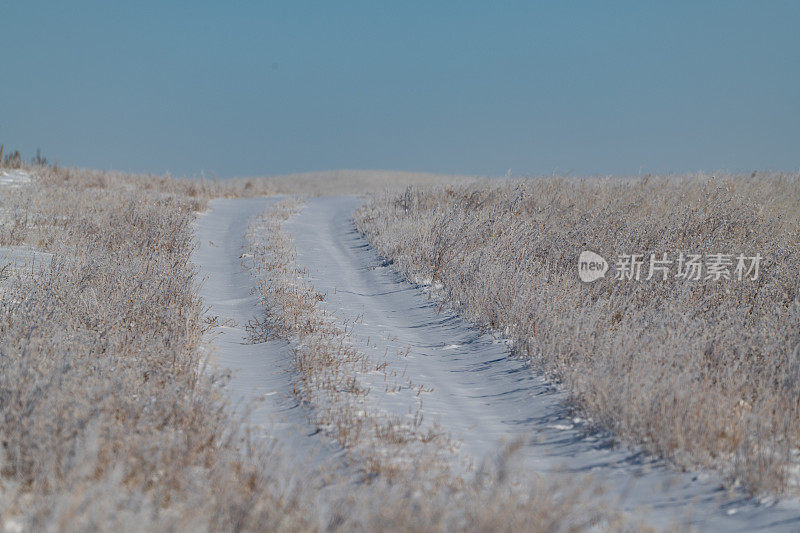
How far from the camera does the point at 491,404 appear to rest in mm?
5273

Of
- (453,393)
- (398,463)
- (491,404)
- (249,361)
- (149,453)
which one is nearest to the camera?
(149,453)

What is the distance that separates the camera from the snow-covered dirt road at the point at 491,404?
11.3 ft

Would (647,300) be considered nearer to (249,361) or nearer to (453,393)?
(453,393)

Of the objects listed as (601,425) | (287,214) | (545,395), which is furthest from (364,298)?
(287,214)

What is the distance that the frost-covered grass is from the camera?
4086mm

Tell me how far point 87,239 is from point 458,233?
6069mm

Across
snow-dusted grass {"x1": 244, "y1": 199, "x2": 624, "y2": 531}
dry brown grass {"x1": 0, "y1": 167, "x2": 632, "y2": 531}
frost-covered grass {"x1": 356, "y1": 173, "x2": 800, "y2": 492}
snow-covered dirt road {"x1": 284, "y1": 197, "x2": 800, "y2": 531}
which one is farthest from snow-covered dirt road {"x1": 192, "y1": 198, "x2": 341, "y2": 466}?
frost-covered grass {"x1": 356, "y1": 173, "x2": 800, "y2": 492}

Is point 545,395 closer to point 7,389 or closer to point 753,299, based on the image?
point 753,299

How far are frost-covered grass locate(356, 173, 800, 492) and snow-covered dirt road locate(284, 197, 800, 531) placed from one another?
0.21 m

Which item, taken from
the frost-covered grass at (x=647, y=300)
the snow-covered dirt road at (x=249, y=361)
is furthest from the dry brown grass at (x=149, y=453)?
the frost-covered grass at (x=647, y=300)

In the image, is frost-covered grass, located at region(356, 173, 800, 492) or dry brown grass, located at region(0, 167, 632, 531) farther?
frost-covered grass, located at region(356, 173, 800, 492)

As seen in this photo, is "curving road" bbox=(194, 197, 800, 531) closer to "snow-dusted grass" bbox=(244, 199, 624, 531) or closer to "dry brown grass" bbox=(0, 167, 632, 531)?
"snow-dusted grass" bbox=(244, 199, 624, 531)

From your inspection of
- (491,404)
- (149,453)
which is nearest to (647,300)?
(491,404)

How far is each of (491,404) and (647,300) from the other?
3043mm
